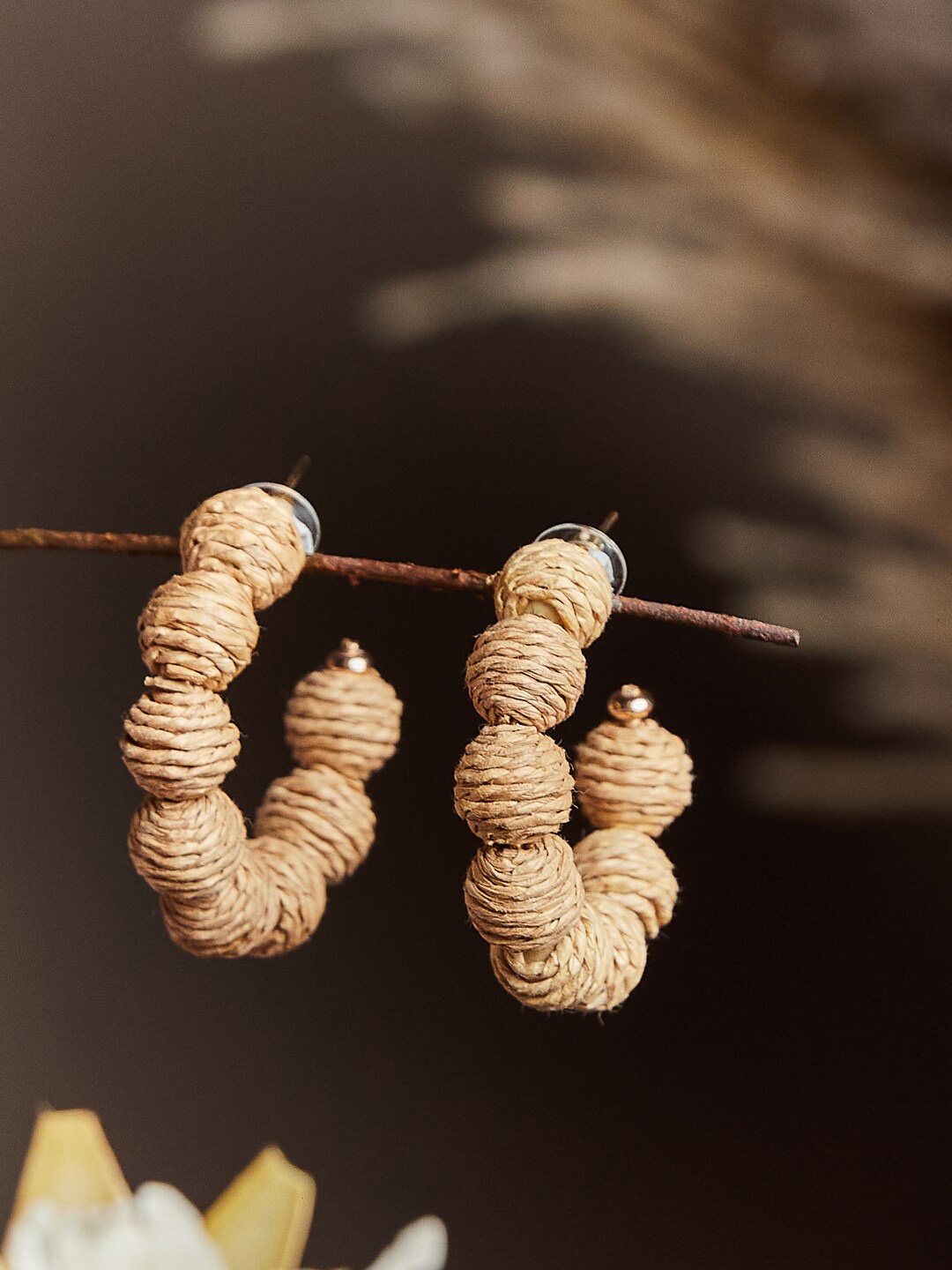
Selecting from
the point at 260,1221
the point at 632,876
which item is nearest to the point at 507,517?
the point at 632,876

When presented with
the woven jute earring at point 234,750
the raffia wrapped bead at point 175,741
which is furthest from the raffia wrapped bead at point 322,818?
the raffia wrapped bead at point 175,741

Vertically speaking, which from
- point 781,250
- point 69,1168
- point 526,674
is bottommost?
point 69,1168

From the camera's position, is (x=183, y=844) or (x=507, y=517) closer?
(x=183, y=844)

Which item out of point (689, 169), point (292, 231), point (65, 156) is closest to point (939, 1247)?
point (689, 169)

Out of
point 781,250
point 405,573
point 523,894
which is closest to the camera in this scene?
point 523,894

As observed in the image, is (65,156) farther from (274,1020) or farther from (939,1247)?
(939,1247)

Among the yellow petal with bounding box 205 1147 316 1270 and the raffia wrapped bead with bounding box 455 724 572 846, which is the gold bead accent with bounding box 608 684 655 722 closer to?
the raffia wrapped bead with bounding box 455 724 572 846

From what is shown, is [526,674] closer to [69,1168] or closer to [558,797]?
[558,797]
